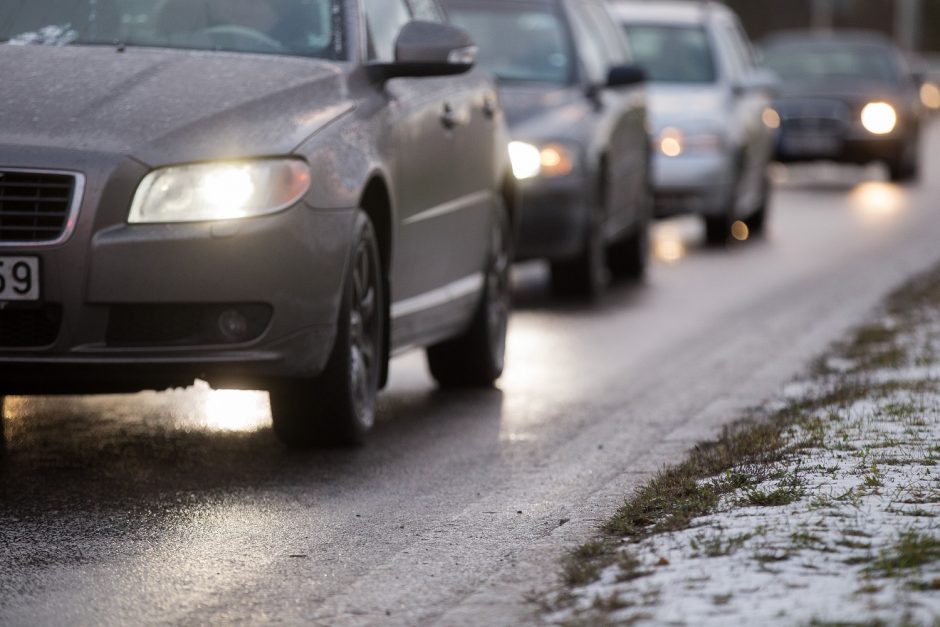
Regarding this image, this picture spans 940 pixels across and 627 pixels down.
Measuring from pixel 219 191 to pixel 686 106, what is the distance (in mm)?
11361

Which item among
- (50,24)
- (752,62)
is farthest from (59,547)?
(752,62)

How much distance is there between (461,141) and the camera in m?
8.73

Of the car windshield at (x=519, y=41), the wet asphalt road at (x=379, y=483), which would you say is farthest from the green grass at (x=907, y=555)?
the car windshield at (x=519, y=41)

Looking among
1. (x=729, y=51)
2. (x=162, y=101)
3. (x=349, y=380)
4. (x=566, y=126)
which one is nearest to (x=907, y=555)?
(x=349, y=380)

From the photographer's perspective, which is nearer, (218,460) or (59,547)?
(59,547)

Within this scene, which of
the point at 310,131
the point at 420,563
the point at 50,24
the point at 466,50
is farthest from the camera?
the point at 466,50

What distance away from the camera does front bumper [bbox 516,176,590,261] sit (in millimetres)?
12875

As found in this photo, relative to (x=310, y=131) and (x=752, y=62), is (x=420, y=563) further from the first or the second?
(x=752, y=62)

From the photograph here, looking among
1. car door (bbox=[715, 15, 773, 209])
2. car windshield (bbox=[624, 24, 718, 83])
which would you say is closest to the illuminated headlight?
car door (bbox=[715, 15, 773, 209])

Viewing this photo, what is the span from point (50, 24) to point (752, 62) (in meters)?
13.4

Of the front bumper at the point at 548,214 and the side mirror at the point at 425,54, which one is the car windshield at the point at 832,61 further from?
the side mirror at the point at 425,54

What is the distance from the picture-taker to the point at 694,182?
57.2 feet

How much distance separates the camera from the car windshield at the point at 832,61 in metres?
27.1

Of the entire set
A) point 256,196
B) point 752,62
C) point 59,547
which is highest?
point 256,196
